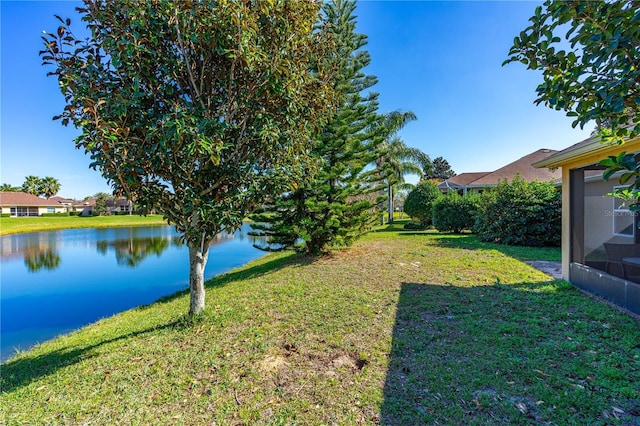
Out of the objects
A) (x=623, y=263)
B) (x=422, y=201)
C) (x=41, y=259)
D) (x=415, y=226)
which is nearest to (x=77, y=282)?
(x=41, y=259)

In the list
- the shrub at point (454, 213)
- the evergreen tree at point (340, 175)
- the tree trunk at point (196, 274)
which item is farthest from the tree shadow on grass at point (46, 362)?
the shrub at point (454, 213)

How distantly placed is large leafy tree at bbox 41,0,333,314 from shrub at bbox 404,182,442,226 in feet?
42.7

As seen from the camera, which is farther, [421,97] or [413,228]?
[413,228]

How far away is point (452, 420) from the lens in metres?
2.01

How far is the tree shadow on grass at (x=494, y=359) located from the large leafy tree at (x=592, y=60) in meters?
1.77

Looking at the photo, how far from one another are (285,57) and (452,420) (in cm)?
389

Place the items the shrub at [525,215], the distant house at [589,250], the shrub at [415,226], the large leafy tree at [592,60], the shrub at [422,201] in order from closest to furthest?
the large leafy tree at [592,60]
the distant house at [589,250]
the shrub at [525,215]
the shrub at [422,201]
the shrub at [415,226]

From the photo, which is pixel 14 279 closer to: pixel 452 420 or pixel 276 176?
pixel 276 176

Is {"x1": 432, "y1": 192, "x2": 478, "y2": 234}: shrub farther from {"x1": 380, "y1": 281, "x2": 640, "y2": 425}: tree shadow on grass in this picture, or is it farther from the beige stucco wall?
the beige stucco wall

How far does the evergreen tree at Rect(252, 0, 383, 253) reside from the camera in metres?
7.45

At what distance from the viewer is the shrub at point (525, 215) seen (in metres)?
9.17

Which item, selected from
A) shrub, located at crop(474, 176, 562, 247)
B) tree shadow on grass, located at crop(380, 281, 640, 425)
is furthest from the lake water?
shrub, located at crop(474, 176, 562, 247)

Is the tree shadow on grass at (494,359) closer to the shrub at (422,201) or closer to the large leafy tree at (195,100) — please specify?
the large leafy tree at (195,100)

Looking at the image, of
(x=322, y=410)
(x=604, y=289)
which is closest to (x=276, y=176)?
(x=322, y=410)
